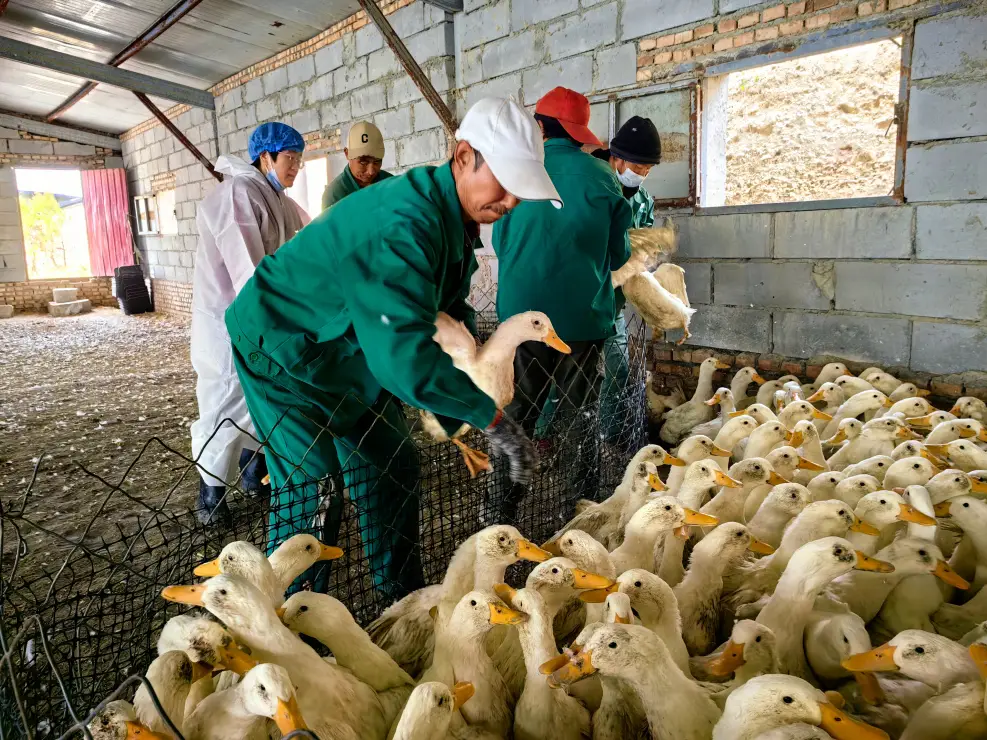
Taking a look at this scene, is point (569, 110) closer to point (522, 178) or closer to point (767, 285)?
point (522, 178)

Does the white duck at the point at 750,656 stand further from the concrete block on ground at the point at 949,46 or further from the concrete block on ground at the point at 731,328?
the concrete block on ground at the point at 949,46

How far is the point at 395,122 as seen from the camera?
23.7 feet

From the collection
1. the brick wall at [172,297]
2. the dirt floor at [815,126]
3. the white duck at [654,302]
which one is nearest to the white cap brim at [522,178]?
the white duck at [654,302]

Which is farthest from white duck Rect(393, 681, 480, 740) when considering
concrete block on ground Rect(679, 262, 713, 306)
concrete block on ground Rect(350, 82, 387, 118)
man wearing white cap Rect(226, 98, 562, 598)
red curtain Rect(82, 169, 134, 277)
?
red curtain Rect(82, 169, 134, 277)

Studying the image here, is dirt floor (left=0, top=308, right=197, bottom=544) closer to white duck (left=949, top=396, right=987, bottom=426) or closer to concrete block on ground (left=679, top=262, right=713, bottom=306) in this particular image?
concrete block on ground (left=679, top=262, right=713, bottom=306)

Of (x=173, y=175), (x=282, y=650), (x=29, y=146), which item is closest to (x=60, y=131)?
(x=29, y=146)

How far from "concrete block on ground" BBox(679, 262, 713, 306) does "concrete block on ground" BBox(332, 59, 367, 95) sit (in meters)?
4.55

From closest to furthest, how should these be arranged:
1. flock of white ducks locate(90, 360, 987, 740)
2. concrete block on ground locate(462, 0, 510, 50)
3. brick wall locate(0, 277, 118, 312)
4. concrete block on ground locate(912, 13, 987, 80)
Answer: flock of white ducks locate(90, 360, 987, 740), concrete block on ground locate(912, 13, 987, 80), concrete block on ground locate(462, 0, 510, 50), brick wall locate(0, 277, 118, 312)

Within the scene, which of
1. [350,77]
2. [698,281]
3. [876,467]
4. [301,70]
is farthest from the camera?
[301,70]

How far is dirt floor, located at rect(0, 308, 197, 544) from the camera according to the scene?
13.4 feet

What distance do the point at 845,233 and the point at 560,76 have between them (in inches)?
103

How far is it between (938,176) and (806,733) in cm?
353

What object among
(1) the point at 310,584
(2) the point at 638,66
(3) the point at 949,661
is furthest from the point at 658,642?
(2) the point at 638,66

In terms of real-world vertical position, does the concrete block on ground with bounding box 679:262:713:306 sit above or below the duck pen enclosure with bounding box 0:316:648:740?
above
